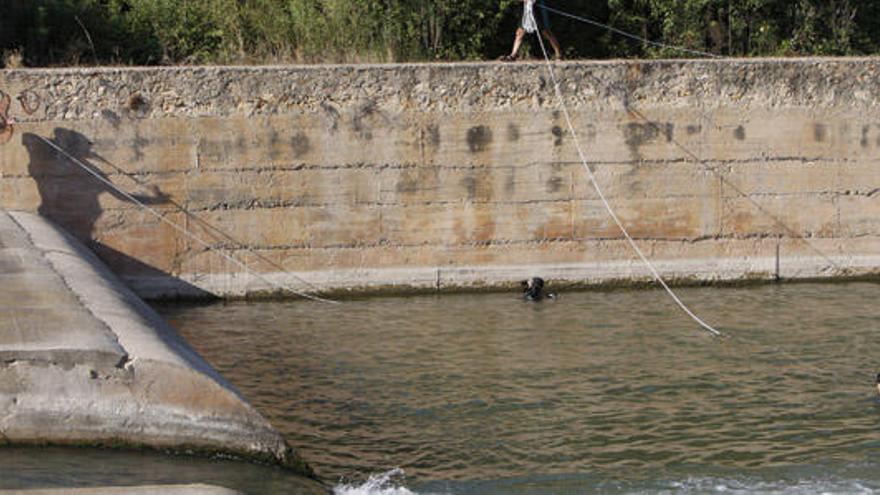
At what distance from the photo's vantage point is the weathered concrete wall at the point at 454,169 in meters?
15.7

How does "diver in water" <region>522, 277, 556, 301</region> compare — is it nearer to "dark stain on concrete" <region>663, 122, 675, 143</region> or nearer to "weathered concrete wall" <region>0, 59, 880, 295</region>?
"weathered concrete wall" <region>0, 59, 880, 295</region>

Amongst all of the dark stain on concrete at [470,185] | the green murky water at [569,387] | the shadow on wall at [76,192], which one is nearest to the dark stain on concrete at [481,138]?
the dark stain on concrete at [470,185]

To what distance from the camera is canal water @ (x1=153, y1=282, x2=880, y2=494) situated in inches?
370

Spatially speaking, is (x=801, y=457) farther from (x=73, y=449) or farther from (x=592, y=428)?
(x=73, y=449)

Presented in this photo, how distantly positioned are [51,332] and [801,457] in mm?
5712

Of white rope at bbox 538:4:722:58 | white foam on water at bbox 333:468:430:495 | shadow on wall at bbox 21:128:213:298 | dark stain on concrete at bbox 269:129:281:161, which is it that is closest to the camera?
white foam on water at bbox 333:468:430:495

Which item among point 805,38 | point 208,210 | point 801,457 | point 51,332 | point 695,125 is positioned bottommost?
point 801,457

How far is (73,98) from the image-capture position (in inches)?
614

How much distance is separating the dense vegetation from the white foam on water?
9.61 m

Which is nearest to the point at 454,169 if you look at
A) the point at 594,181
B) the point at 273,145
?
the point at 594,181

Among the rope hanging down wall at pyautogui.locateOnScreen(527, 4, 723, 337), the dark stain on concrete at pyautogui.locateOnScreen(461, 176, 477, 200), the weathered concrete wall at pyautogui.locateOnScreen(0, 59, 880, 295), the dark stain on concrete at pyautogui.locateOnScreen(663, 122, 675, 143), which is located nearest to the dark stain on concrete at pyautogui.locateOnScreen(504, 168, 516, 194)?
the weathered concrete wall at pyautogui.locateOnScreen(0, 59, 880, 295)

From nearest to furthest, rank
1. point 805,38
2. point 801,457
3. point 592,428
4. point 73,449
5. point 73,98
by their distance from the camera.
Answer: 1. point 73,449
2. point 801,457
3. point 592,428
4. point 73,98
5. point 805,38

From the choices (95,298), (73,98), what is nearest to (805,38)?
(73,98)

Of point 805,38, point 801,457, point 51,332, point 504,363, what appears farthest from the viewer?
point 805,38
